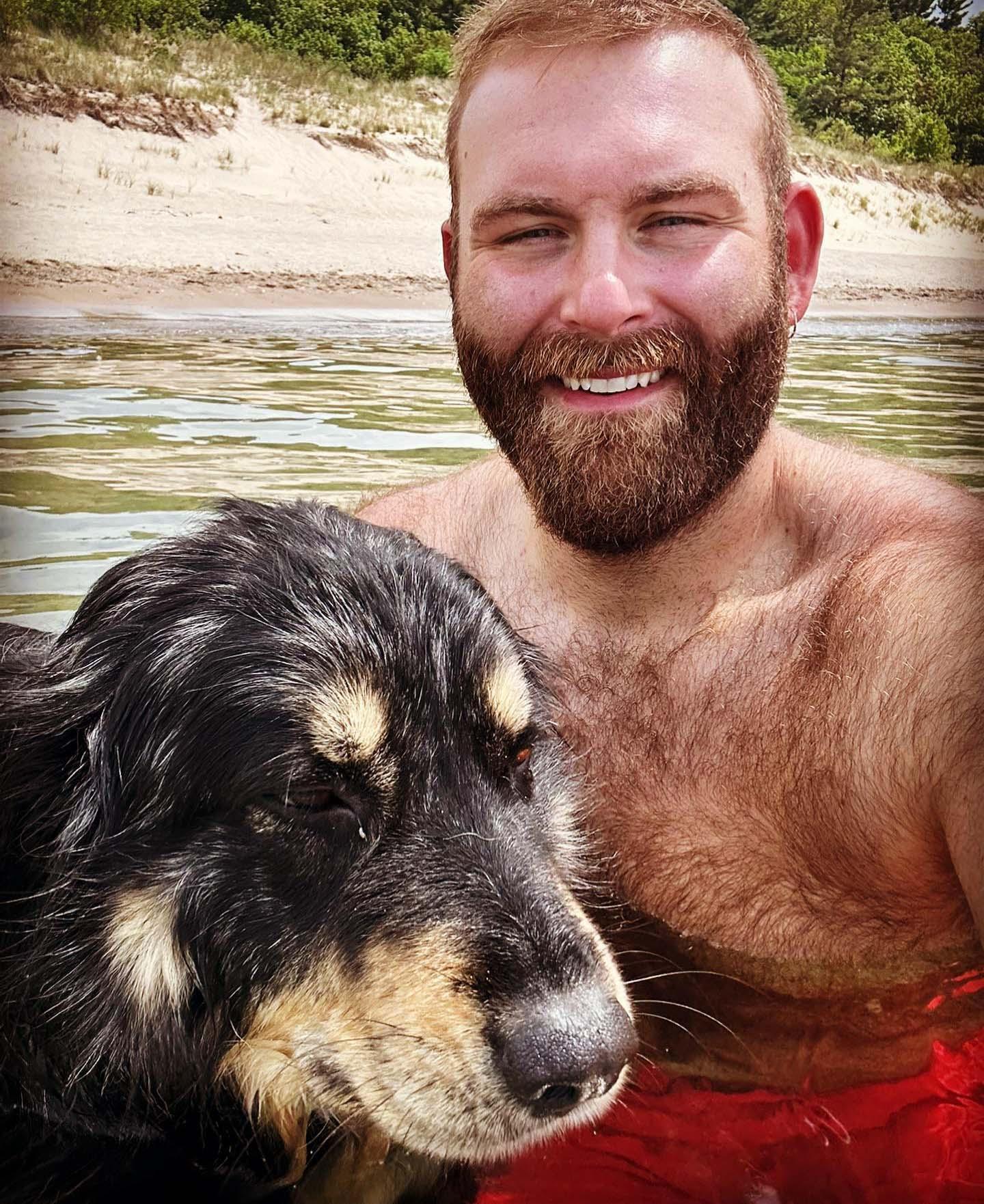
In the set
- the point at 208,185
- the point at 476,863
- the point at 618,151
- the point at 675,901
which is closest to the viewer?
the point at 476,863

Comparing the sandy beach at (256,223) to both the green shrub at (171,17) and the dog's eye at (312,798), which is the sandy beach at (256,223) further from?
the dog's eye at (312,798)

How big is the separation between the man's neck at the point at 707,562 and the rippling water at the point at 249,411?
30cm

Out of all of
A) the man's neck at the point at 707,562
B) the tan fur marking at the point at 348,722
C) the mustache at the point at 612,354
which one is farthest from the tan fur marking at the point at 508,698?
the mustache at the point at 612,354

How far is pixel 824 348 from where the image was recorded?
9.73 feet

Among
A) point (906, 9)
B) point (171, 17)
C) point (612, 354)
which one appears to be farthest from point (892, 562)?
point (171, 17)

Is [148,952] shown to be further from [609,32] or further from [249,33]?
[609,32]

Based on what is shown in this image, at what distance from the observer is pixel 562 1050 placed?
74.1 inches

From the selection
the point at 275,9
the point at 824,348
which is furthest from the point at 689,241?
the point at 275,9

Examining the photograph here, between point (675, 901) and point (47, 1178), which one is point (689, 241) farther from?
point (47, 1178)

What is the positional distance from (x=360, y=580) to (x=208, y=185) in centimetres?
99

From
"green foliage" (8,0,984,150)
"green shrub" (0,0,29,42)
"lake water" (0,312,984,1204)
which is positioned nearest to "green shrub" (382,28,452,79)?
"green foliage" (8,0,984,150)

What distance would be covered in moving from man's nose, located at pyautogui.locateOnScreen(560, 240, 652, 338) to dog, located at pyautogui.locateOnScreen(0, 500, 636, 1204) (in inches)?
23.7

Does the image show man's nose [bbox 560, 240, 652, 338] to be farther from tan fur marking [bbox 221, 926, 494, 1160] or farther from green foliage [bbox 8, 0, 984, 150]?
tan fur marking [bbox 221, 926, 494, 1160]

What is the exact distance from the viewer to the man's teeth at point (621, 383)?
2.56 m
